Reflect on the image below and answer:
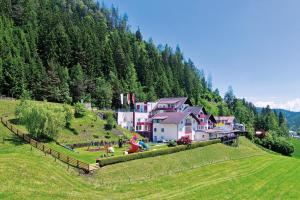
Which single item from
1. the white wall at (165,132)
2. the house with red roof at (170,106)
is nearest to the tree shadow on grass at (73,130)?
the white wall at (165,132)

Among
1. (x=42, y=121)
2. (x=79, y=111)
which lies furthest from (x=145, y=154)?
(x=79, y=111)

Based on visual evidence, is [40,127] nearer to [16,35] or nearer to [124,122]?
[124,122]

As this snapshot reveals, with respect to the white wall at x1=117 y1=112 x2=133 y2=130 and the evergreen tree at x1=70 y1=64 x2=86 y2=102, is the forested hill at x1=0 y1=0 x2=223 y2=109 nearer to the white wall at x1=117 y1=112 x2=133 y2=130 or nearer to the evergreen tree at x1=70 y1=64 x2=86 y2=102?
the evergreen tree at x1=70 y1=64 x2=86 y2=102

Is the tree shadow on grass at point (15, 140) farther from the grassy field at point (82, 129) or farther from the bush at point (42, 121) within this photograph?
the grassy field at point (82, 129)

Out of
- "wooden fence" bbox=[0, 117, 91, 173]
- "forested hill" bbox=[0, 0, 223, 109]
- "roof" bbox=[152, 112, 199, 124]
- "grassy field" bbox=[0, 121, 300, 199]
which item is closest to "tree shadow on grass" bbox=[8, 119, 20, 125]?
"wooden fence" bbox=[0, 117, 91, 173]

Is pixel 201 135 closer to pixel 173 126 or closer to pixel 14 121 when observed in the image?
pixel 173 126

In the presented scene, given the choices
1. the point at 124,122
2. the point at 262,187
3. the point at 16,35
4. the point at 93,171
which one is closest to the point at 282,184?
the point at 262,187
